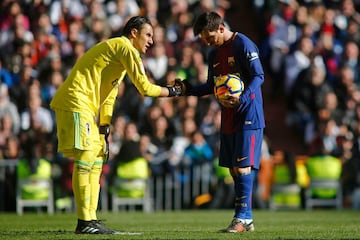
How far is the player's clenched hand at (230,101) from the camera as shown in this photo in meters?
10.8

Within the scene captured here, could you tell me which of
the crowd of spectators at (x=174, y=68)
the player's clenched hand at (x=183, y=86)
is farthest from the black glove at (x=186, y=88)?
the crowd of spectators at (x=174, y=68)

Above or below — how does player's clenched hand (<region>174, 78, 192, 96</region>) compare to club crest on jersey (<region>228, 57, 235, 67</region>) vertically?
below

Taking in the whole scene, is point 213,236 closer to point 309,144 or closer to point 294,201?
point 294,201

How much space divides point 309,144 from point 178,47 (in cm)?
384


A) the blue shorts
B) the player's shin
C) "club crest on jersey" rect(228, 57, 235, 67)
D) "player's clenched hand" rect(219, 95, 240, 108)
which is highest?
"club crest on jersey" rect(228, 57, 235, 67)

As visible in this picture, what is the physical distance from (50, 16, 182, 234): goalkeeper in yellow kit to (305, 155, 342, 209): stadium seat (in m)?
9.66

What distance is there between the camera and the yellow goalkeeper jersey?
1061cm

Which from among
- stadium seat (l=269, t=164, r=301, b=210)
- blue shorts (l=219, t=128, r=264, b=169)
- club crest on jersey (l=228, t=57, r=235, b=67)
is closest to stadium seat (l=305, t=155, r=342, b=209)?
stadium seat (l=269, t=164, r=301, b=210)

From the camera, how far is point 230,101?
10.8m

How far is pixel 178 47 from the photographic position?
23.2 m

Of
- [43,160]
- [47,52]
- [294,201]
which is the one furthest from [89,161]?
[47,52]

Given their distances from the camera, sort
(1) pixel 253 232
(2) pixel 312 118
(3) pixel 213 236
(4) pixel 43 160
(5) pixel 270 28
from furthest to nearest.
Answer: (5) pixel 270 28
(2) pixel 312 118
(4) pixel 43 160
(1) pixel 253 232
(3) pixel 213 236

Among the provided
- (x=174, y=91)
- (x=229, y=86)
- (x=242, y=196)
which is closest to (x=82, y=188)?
(x=174, y=91)

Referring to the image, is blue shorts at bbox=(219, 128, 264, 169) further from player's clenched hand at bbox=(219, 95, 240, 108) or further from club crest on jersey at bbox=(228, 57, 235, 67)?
club crest on jersey at bbox=(228, 57, 235, 67)
